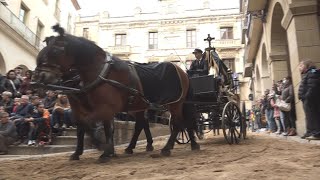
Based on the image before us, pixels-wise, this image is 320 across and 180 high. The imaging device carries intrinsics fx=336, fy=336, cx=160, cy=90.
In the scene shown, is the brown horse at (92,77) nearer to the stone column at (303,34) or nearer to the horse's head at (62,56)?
the horse's head at (62,56)

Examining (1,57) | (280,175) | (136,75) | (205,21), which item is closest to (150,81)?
(136,75)

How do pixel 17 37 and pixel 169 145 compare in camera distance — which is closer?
pixel 169 145

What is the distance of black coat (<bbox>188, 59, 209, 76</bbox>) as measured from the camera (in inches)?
316

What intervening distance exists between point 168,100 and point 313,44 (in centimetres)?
496

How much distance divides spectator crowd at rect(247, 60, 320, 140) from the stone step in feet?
17.7

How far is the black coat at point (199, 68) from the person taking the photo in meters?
8.03

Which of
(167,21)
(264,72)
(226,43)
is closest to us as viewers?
(264,72)

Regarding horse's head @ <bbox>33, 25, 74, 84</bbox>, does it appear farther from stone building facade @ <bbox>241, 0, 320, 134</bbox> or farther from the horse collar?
stone building facade @ <bbox>241, 0, 320, 134</bbox>

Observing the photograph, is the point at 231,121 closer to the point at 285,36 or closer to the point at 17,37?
the point at 285,36

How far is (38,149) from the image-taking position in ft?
25.3

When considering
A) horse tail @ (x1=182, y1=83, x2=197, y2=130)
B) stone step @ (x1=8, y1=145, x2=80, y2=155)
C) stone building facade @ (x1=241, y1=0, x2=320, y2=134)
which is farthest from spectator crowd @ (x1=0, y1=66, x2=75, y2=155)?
stone building facade @ (x1=241, y1=0, x2=320, y2=134)

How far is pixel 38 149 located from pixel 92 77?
3.34m

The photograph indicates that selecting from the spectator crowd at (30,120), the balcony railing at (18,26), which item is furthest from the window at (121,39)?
the spectator crowd at (30,120)

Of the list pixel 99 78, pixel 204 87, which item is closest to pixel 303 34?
pixel 204 87
